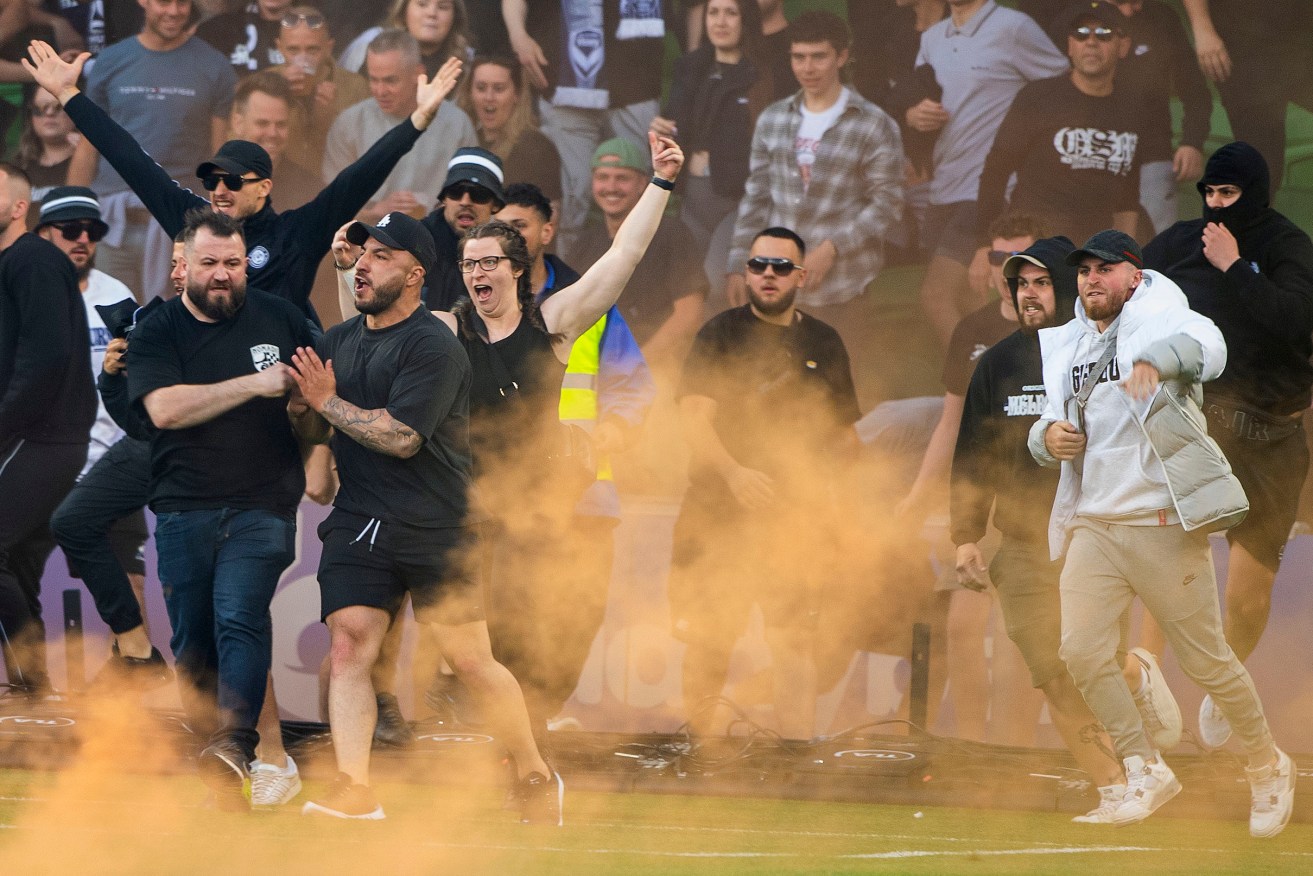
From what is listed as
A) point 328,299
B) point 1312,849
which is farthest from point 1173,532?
point 328,299

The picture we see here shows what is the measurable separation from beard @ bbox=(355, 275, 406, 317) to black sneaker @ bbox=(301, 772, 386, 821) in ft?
5.22

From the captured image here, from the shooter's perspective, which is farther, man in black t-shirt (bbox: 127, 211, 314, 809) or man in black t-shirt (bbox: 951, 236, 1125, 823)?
man in black t-shirt (bbox: 951, 236, 1125, 823)

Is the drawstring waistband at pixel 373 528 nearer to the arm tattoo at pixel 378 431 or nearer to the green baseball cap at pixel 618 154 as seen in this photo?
the arm tattoo at pixel 378 431

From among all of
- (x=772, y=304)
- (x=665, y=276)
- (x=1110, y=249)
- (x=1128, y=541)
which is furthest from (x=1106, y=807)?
(x=665, y=276)

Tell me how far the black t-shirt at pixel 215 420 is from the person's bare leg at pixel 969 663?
336 centimetres

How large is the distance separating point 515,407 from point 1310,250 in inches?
134

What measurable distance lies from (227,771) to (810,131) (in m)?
4.56

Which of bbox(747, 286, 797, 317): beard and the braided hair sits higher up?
the braided hair

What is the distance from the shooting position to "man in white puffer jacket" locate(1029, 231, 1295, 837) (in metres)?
5.90

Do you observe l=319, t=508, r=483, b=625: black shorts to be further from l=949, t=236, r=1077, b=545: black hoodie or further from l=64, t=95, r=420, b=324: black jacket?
l=949, t=236, r=1077, b=545: black hoodie

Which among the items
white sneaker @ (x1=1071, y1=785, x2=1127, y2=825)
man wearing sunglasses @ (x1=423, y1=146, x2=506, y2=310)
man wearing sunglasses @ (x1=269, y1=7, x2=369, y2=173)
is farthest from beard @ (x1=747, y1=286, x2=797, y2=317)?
man wearing sunglasses @ (x1=269, y1=7, x2=369, y2=173)

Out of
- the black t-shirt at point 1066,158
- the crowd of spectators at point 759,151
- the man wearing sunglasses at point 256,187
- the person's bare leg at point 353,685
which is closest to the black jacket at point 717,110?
the crowd of spectators at point 759,151

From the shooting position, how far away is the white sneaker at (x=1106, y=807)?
6.08 metres

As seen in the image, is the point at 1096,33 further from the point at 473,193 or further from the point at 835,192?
the point at 473,193
